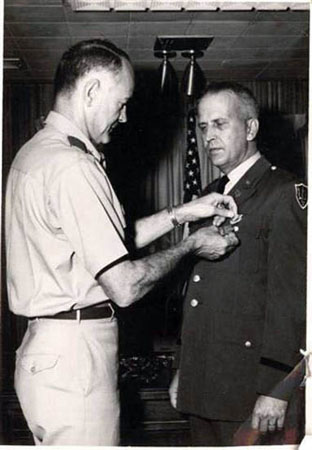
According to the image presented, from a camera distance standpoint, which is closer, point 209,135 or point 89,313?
point 89,313

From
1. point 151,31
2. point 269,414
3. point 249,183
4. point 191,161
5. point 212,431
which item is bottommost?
point 212,431

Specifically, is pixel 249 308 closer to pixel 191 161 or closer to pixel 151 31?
pixel 151 31

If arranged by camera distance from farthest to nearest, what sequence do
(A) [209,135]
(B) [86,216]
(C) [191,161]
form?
(C) [191,161], (A) [209,135], (B) [86,216]

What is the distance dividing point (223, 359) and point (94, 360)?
0.36 meters

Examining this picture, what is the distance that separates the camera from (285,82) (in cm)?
391

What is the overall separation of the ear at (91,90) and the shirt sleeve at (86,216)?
0.46 feet

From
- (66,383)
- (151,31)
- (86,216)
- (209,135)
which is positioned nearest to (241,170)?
(209,135)

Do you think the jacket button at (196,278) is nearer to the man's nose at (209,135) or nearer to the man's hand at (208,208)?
the man's hand at (208,208)

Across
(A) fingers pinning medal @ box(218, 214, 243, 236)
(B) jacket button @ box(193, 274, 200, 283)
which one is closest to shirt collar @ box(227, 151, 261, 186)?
(A) fingers pinning medal @ box(218, 214, 243, 236)

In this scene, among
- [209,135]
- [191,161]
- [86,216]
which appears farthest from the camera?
[191,161]

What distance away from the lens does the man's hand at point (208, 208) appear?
1.17 meters

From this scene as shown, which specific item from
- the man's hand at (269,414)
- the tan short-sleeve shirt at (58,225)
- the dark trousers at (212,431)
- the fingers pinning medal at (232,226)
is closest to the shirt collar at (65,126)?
the tan short-sleeve shirt at (58,225)

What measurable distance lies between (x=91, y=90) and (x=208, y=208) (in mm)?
334

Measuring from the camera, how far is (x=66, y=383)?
0.99m
